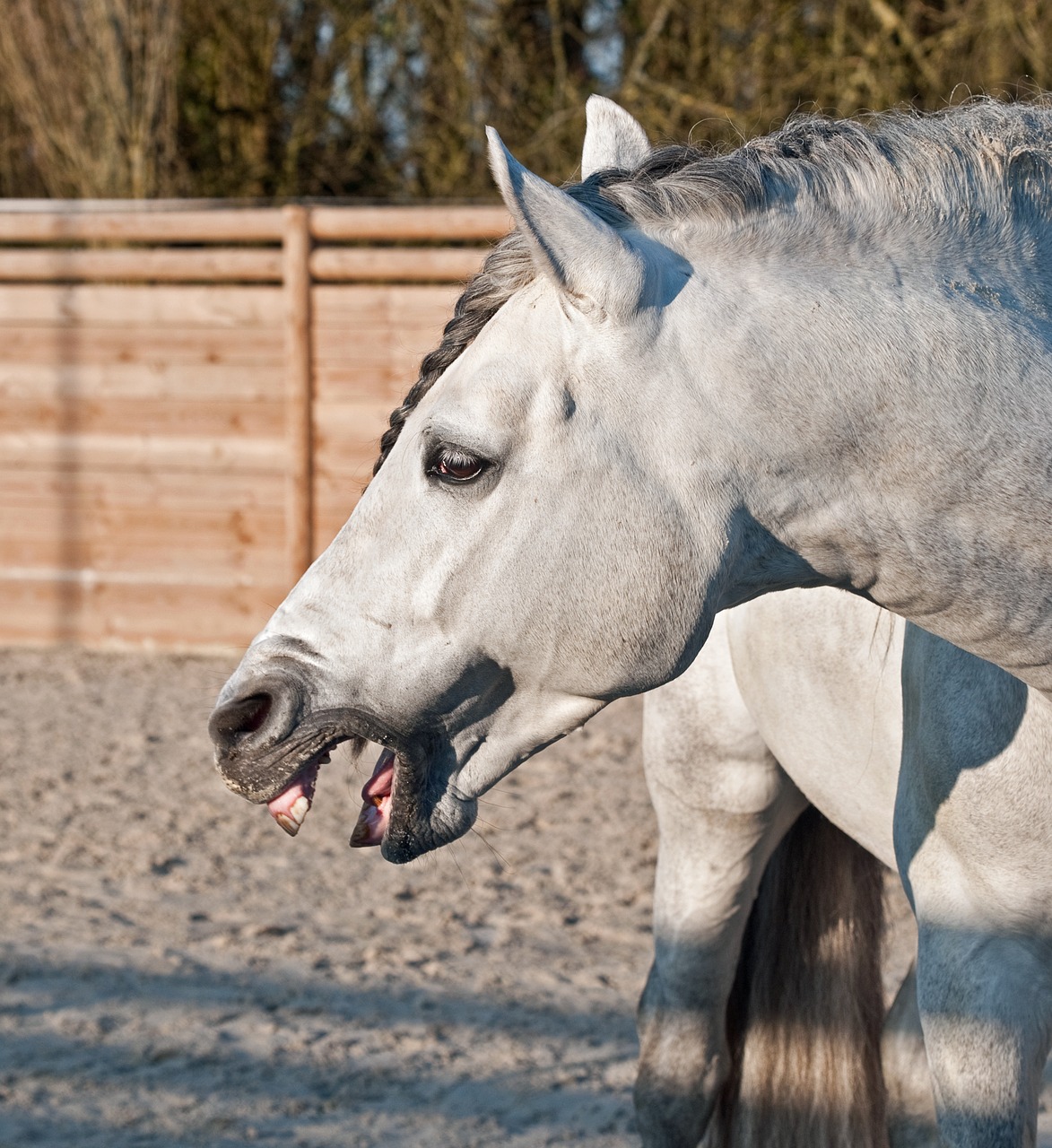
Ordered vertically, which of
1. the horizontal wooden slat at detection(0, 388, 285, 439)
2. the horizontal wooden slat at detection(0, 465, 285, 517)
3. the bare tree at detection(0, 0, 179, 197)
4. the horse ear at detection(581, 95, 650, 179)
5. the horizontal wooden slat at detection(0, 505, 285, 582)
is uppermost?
the bare tree at detection(0, 0, 179, 197)

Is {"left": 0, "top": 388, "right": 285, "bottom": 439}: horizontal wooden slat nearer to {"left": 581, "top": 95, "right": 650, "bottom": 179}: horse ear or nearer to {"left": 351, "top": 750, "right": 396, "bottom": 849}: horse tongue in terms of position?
{"left": 581, "top": 95, "right": 650, "bottom": 179}: horse ear

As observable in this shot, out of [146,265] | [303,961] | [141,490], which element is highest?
[146,265]

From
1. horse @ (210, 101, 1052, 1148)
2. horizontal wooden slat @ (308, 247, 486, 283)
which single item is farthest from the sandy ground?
horizontal wooden slat @ (308, 247, 486, 283)

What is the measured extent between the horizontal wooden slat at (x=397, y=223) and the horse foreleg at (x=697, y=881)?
14.5ft

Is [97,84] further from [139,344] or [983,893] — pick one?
[983,893]

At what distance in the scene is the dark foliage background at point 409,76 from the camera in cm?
763

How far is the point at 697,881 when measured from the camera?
247cm

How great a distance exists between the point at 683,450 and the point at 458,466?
0.24 m

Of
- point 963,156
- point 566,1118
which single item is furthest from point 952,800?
point 566,1118

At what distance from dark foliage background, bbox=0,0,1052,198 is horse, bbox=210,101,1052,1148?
617 cm

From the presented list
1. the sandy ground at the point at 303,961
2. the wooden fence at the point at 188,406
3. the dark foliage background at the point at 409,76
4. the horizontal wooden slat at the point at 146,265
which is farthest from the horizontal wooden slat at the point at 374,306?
the sandy ground at the point at 303,961

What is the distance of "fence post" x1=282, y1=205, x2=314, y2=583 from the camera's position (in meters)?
6.58

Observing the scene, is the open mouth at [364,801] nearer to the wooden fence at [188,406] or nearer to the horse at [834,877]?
the horse at [834,877]

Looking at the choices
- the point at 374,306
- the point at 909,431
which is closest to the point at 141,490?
the point at 374,306
